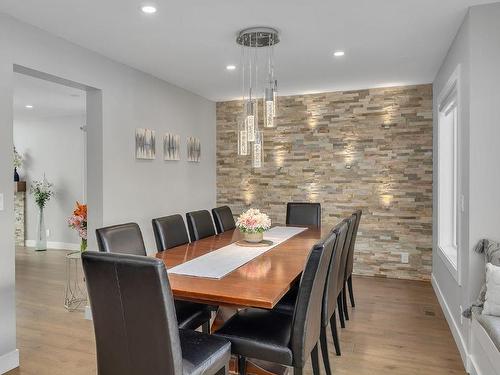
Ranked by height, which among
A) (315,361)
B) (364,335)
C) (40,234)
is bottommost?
(364,335)

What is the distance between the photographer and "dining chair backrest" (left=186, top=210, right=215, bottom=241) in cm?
369

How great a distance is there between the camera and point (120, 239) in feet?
8.78

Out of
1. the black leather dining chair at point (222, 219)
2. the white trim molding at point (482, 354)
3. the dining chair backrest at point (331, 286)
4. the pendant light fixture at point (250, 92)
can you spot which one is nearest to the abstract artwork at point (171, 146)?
the black leather dining chair at point (222, 219)

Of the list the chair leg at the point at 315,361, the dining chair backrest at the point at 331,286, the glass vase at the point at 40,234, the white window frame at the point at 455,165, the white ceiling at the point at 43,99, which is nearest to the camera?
the chair leg at the point at 315,361

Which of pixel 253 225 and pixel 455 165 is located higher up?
pixel 455 165

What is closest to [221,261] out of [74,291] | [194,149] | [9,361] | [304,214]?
[9,361]

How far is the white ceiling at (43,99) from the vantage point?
185 inches

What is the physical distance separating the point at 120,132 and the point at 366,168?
3123 mm

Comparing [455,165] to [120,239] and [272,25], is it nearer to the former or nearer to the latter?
[272,25]

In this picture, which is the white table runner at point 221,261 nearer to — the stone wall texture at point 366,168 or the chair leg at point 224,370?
the chair leg at point 224,370

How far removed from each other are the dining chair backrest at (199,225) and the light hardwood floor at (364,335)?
1202 mm

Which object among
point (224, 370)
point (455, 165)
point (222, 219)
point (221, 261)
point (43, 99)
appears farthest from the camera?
point (43, 99)

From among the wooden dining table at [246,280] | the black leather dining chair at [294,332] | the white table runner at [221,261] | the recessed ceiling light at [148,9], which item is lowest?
the black leather dining chair at [294,332]

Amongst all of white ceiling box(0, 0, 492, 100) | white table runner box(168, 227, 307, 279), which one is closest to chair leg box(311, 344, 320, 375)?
white table runner box(168, 227, 307, 279)
